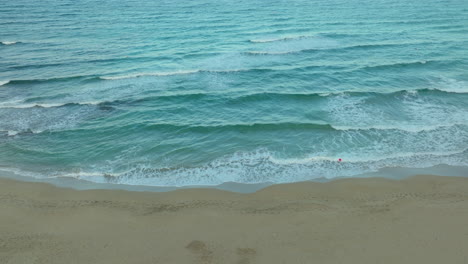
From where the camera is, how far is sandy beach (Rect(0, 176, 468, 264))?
8.70 m

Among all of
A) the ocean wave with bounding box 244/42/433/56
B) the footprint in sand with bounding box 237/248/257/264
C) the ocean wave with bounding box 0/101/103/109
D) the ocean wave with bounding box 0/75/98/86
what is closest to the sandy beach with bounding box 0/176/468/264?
the footprint in sand with bounding box 237/248/257/264

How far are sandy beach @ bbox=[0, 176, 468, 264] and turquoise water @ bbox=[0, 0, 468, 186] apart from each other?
3.97 ft

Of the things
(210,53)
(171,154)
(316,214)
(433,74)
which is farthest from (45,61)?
(433,74)

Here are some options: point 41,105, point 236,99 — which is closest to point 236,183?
point 236,99

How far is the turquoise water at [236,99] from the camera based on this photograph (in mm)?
13328

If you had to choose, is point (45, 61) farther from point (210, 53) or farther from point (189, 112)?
point (189, 112)

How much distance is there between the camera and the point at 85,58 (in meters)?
28.2

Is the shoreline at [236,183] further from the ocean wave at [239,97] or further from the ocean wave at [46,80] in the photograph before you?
Result: the ocean wave at [46,80]

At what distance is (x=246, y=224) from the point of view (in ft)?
31.9

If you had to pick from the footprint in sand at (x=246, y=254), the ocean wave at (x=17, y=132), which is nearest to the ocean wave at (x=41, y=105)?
the ocean wave at (x=17, y=132)

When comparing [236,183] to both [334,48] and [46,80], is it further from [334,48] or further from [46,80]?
[334,48]

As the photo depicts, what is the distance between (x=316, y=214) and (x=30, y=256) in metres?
7.87

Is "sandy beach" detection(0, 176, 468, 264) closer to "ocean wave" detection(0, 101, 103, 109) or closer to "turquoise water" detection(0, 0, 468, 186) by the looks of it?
"turquoise water" detection(0, 0, 468, 186)

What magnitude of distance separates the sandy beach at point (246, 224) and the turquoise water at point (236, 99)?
1.21 m
